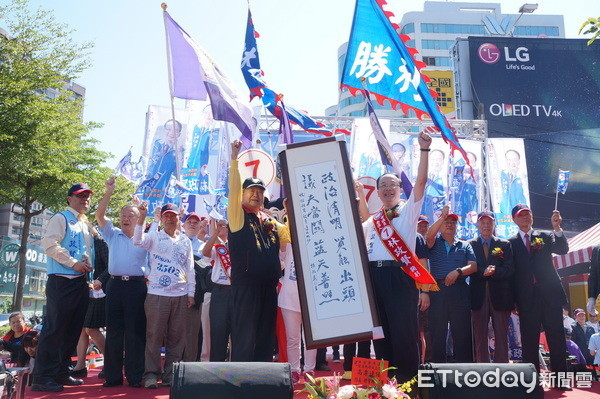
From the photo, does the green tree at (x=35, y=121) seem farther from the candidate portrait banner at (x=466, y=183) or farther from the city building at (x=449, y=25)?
the city building at (x=449, y=25)

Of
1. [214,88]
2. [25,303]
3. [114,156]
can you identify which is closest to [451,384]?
[214,88]

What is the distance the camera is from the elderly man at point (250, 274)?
14.1 feet

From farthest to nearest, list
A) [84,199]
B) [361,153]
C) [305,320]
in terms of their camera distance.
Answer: [361,153]
[84,199]
[305,320]

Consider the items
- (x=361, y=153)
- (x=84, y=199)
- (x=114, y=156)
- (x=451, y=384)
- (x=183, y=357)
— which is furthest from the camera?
(x=114, y=156)

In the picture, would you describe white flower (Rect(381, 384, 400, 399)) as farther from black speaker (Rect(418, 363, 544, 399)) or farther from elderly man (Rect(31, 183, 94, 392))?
elderly man (Rect(31, 183, 94, 392))

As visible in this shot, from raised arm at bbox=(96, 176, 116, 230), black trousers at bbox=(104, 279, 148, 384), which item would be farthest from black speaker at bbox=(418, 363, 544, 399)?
raised arm at bbox=(96, 176, 116, 230)

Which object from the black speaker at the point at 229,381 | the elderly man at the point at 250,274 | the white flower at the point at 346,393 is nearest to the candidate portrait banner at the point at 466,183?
the elderly man at the point at 250,274

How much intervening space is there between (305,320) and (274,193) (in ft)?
10.2

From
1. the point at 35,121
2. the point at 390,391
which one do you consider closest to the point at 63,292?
the point at 390,391

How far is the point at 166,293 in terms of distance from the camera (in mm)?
5523

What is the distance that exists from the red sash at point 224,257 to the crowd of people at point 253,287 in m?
0.01

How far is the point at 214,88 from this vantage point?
7219mm

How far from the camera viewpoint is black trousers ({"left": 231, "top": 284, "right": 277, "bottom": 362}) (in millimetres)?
4285

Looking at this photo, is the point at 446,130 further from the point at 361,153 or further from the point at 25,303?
the point at 25,303
